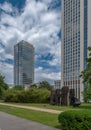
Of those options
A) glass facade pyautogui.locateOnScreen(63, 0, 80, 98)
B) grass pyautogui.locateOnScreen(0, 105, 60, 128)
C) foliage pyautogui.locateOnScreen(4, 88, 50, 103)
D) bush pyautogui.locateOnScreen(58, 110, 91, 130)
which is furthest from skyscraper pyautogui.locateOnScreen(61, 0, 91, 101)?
bush pyautogui.locateOnScreen(58, 110, 91, 130)

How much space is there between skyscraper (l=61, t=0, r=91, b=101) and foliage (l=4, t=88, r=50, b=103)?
89403mm

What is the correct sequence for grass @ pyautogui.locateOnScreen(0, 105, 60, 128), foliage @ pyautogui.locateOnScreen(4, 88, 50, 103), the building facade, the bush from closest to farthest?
the bush, grass @ pyautogui.locateOnScreen(0, 105, 60, 128), foliage @ pyautogui.locateOnScreen(4, 88, 50, 103), the building facade

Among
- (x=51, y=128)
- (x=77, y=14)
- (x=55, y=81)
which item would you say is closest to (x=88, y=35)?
(x=77, y=14)

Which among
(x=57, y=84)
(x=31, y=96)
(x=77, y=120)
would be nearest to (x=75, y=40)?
(x=57, y=84)

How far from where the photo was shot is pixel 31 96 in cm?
6806

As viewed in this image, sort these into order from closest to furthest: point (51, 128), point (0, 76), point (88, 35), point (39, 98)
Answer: point (51, 128) → point (39, 98) → point (0, 76) → point (88, 35)

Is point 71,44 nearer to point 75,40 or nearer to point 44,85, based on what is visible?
point 75,40

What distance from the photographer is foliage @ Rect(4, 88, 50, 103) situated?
67250 millimetres

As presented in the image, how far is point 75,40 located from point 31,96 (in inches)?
4178

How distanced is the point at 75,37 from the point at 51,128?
158 meters

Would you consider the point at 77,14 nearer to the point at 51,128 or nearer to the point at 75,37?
the point at 75,37

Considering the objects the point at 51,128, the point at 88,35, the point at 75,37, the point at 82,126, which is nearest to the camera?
the point at 82,126

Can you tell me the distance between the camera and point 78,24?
170m

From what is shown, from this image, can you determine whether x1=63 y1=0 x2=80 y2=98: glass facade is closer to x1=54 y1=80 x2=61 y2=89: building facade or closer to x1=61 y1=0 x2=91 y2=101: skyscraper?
x1=61 y1=0 x2=91 y2=101: skyscraper
